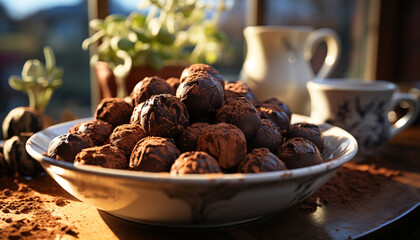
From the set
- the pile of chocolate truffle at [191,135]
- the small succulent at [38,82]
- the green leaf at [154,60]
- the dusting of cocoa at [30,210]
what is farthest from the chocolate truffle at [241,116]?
the small succulent at [38,82]

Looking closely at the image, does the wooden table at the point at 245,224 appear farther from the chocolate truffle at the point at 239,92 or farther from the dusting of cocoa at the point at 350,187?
the chocolate truffle at the point at 239,92

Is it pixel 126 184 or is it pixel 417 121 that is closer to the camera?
pixel 126 184

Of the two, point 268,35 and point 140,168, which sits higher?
point 268,35

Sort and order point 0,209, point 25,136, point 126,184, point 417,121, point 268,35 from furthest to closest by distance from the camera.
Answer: point 417,121, point 268,35, point 25,136, point 0,209, point 126,184

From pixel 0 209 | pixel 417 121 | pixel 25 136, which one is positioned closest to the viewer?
pixel 0 209

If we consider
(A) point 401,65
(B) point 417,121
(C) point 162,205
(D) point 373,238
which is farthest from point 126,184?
(A) point 401,65

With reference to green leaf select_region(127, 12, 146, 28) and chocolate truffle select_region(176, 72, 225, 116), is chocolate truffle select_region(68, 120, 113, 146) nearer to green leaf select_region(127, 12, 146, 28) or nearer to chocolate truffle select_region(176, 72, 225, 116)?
chocolate truffle select_region(176, 72, 225, 116)

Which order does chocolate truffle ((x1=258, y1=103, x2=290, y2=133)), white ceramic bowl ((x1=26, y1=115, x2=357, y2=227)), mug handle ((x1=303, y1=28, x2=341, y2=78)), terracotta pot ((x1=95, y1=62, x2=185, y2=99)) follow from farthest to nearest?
1. mug handle ((x1=303, y1=28, x2=341, y2=78))
2. terracotta pot ((x1=95, y1=62, x2=185, y2=99))
3. chocolate truffle ((x1=258, y1=103, x2=290, y2=133))
4. white ceramic bowl ((x1=26, y1=115, x2=357, y2=227))

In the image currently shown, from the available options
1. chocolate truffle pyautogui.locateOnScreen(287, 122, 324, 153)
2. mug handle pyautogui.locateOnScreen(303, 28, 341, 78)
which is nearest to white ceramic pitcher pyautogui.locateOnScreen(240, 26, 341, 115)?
mug handle pyautogui.locateOnScreen(303, 28, 341, 78)

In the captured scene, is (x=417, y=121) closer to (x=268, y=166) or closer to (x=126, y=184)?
(x=268, y=166)
